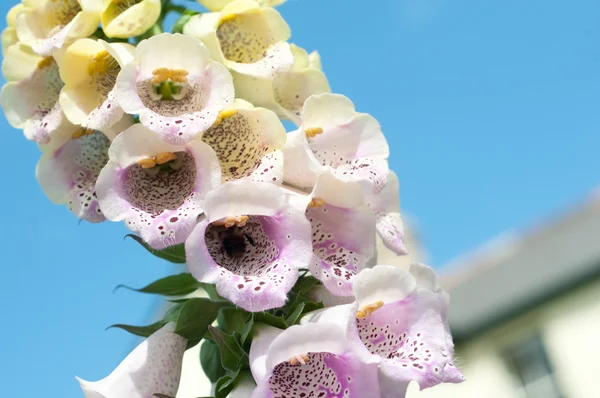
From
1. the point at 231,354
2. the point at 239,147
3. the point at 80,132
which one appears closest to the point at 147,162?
the point at 239,147

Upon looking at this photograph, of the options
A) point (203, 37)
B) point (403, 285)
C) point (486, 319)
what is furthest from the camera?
point (486, 319)

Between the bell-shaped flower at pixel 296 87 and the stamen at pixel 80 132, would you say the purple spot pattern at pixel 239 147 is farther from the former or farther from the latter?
the stamen at pixel 80 132

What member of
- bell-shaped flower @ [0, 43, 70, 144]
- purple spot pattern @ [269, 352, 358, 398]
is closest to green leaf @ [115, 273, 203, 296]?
purple spot pattern @ [269, 352, 358, 398]

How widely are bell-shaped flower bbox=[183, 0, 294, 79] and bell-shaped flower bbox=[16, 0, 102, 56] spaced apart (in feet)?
0.69

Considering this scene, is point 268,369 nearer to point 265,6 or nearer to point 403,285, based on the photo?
point 403,285

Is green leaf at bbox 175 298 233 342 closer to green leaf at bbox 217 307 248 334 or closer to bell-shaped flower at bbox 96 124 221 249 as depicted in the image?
green leaf at bbox 217 307 248 334

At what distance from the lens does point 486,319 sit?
9461mm

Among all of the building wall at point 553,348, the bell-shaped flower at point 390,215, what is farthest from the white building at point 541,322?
the bell-shaped flower at point 390,215

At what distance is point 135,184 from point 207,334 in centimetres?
33

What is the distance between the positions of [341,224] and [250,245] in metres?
0.20

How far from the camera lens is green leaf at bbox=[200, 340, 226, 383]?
143 cm

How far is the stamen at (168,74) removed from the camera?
4.66 feet

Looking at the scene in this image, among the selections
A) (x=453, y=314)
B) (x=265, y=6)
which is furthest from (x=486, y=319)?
(x=265, y=6)

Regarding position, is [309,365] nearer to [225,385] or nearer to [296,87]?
[225,385]
